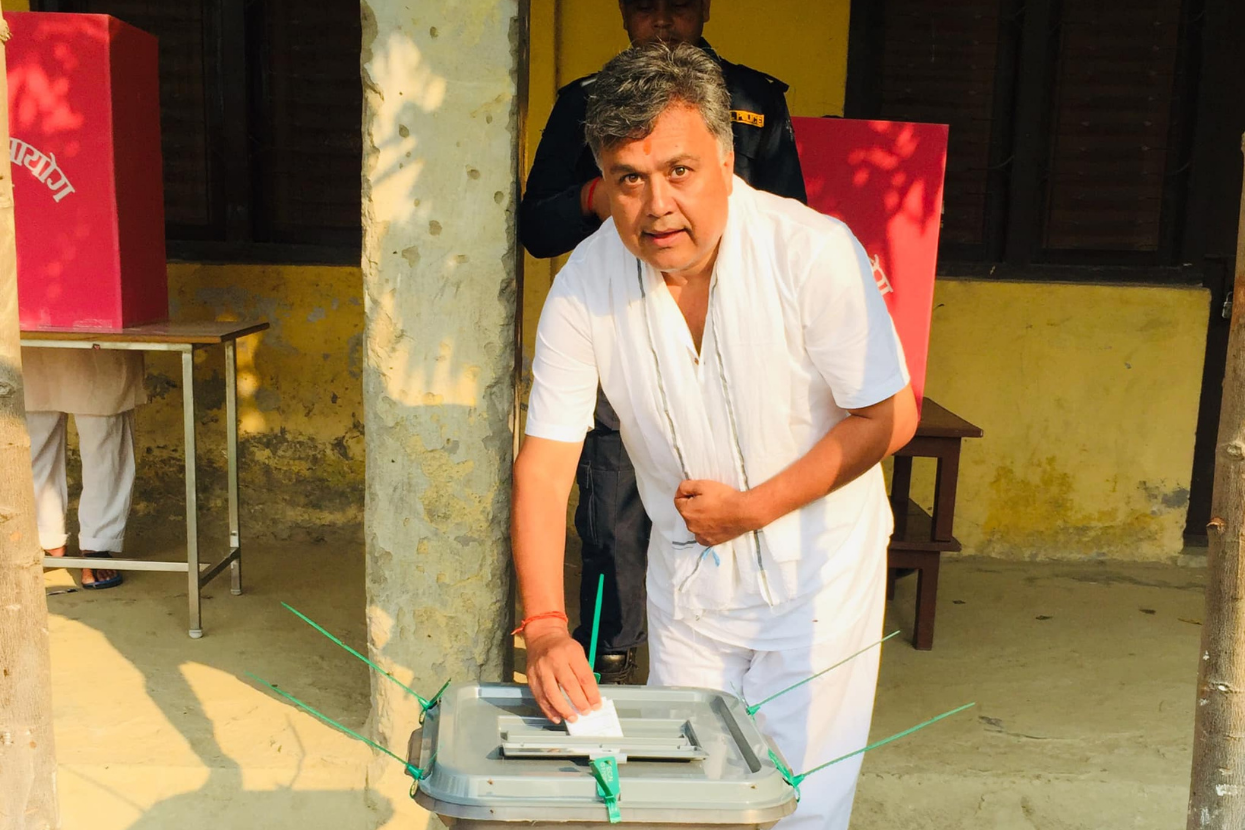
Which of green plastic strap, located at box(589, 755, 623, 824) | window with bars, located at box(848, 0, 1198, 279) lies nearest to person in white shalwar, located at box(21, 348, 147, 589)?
window with bars, located at box(848, 0, 1198, 279)

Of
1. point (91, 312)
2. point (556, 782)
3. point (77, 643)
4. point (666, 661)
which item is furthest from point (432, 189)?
point (77, 643)

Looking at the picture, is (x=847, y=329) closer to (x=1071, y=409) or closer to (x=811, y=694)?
(x=811, y=694)

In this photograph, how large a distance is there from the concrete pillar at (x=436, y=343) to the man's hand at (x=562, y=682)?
144 centimetres

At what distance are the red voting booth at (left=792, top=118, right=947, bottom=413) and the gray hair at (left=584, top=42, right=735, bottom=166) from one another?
153 centimetres

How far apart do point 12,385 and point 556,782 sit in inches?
39.6

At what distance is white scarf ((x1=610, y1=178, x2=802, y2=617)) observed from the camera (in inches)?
79.1

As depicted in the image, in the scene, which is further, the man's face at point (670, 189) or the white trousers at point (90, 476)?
the white trousers at point (90, 476)

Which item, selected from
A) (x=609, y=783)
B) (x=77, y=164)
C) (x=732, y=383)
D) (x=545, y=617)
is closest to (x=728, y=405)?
(x=732, y=383)

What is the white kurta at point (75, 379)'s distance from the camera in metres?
4.29

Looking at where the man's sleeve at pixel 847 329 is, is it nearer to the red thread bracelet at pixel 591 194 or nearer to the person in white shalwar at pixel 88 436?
the red thread bracelet at pixel 591 194

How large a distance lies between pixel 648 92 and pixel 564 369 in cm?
52

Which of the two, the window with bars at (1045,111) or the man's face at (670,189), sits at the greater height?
the window with bars at (1045,111)

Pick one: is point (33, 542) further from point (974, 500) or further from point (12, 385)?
point (974, 500)

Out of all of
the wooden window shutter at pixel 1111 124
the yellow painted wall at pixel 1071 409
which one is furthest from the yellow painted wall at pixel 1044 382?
the wooden window shutter at pixel 1111 124
